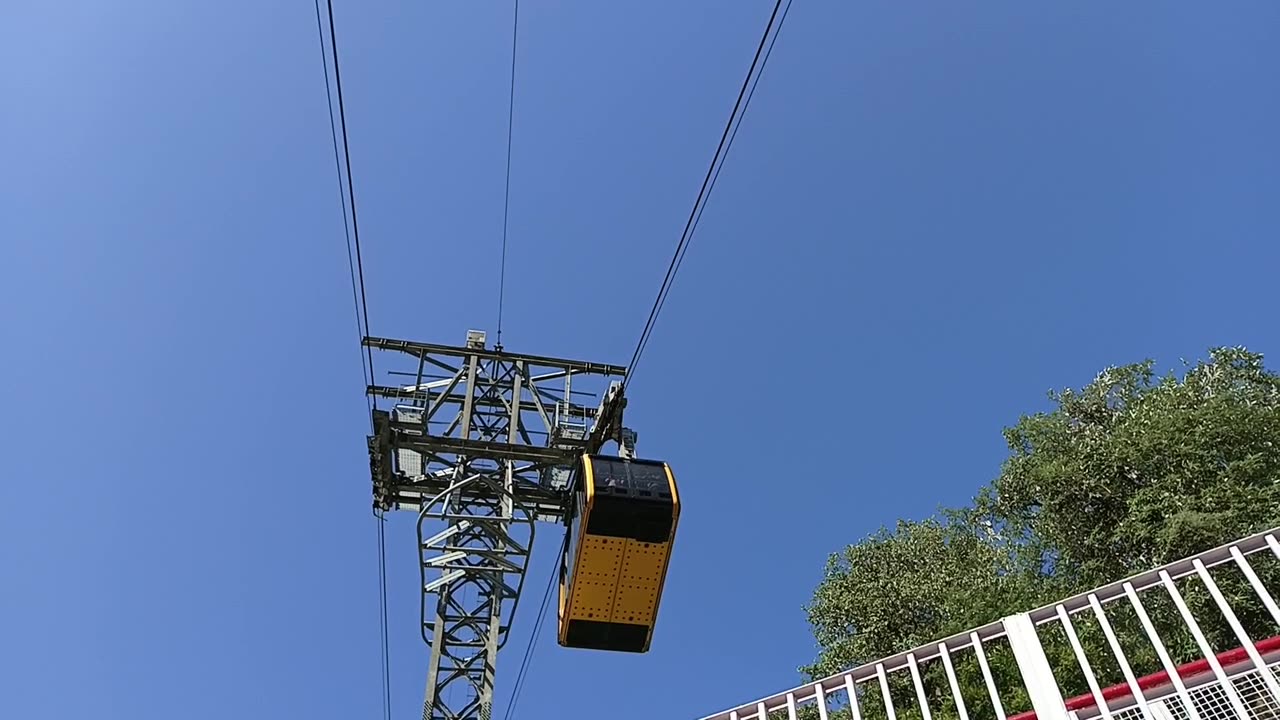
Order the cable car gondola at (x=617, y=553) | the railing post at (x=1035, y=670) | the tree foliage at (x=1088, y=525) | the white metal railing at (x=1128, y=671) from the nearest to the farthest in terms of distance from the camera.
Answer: the white metal railing at (x=1128, y=671), the railing post at (x=1035, y=670), the cable car gondola at (x=617, y=553), the tree foliage at (x=1088, y=525)

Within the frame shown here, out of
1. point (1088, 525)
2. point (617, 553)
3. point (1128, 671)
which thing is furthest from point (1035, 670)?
point (1088, 525)

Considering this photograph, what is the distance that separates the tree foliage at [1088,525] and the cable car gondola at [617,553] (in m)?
6.40

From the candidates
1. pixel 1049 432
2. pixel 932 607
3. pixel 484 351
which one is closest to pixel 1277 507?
→ pixel 1049 432

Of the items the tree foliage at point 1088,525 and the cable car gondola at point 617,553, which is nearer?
the cable car gondola at point 617,553

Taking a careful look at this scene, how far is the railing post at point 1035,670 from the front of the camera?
136 inches

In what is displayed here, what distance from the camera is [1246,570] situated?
11.2 ft

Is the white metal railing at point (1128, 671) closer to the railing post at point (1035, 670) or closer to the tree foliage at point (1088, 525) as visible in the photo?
the railing post at point (1035, 670)

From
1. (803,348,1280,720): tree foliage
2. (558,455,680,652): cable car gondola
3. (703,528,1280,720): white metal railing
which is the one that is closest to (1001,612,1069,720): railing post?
(703,528,1280,720): white metal railing

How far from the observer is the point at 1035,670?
359 centimetres

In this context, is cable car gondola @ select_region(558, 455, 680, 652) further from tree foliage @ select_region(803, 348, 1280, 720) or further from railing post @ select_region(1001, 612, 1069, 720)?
tree foliage @ select_region(803, 348, 1280, 720)

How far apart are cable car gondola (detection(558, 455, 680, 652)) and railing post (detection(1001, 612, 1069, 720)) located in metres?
2.93

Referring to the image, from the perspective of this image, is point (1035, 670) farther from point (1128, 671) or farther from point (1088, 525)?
point (1088, 525)

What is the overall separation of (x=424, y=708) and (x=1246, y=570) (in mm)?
6094

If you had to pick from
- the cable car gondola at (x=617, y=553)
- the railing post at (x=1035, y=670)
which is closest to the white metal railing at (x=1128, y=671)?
the railing post at (x=1035, y=670)
